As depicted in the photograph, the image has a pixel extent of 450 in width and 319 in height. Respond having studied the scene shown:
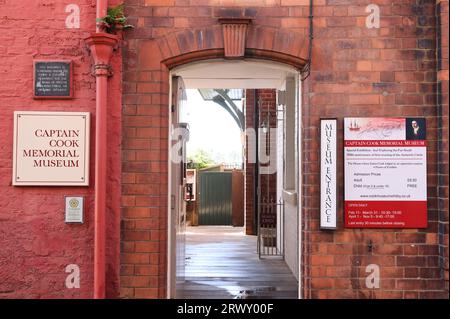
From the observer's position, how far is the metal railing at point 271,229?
814 centimetres

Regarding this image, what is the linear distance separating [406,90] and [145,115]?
2.41 metres

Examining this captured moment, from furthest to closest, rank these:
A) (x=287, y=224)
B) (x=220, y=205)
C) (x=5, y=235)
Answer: (x=220, y=205) → (x=287, y=224) → (x=5, y=235)

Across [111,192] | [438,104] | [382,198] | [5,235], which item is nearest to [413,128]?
[438,104]

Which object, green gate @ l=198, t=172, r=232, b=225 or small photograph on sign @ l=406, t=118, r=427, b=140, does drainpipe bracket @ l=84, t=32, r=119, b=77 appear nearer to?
small photograph on sign @ l=406, t=118, r=427, b=140

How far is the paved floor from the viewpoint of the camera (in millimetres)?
5562

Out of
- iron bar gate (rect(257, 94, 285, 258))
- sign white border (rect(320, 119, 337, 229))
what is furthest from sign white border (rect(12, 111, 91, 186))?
iron bar gate (rect(257, 94, 285, 258))

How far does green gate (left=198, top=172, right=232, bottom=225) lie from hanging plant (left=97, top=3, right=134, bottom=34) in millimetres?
9611

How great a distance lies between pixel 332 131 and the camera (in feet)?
13.6

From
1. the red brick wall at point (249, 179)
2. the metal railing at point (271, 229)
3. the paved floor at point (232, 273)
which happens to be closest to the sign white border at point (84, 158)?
the paved floor at point (232, 273)

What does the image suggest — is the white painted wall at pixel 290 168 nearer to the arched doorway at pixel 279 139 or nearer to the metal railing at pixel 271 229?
the arched doorway at pixel 279 139

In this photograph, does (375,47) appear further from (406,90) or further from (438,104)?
(438,104)

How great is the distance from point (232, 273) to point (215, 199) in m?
6.96

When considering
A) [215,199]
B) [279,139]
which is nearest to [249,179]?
[279,139]

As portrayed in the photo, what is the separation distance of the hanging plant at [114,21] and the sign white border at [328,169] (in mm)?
2013
